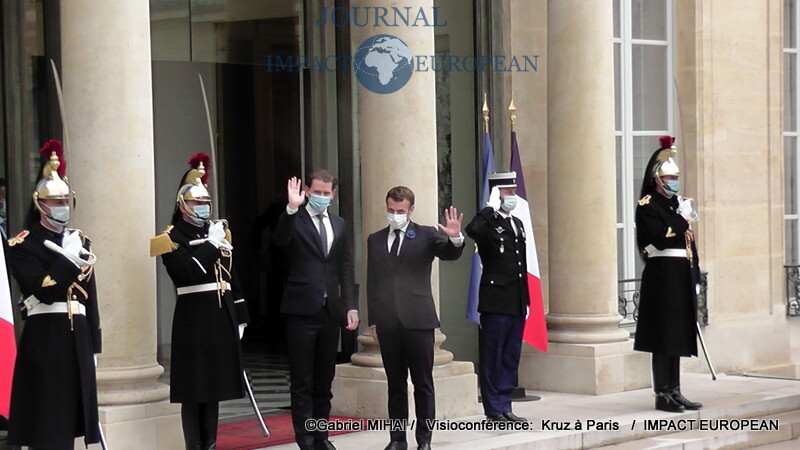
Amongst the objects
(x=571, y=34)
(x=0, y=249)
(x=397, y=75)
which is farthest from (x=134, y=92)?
(x=571, y=34)

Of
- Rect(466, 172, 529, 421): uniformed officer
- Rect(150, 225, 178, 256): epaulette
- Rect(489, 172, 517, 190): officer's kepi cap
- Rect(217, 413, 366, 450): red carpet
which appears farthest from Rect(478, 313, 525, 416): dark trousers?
Rect(150, 225, 178, 256): epaulette

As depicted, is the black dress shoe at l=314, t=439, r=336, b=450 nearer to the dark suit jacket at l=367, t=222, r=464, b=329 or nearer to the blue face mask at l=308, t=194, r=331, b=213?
the dark suit jacket at l=367, t=222, r=464, b=329

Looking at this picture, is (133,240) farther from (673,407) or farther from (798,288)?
(798,288)

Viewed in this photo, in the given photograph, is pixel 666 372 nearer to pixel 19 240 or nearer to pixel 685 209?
pixel 685 209

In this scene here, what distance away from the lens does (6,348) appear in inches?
300

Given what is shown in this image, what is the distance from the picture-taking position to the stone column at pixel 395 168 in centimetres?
997

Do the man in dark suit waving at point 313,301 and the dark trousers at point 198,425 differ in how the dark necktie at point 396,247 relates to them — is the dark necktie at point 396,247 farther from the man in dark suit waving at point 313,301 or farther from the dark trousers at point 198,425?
the dark trousers at point 198,425

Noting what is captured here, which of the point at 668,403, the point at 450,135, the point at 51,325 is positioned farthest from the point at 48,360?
the point at 450,135

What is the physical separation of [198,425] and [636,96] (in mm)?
6594

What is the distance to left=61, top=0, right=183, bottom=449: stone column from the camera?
324 inches

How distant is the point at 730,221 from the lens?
44.4 ft

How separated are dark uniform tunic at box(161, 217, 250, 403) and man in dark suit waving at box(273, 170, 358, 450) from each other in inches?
15.6

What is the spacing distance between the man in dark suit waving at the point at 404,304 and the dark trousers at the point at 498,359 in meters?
1.04

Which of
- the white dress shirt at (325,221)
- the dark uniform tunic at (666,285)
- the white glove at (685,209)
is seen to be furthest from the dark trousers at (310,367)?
the white glove at (685,209)
